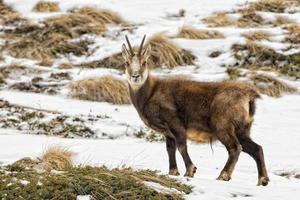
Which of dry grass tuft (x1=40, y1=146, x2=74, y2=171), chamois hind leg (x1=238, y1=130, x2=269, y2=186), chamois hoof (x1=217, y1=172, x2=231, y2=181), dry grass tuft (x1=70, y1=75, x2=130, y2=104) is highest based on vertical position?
chamois hind leg (x1=238, y1=130, x2=269, y2=186)

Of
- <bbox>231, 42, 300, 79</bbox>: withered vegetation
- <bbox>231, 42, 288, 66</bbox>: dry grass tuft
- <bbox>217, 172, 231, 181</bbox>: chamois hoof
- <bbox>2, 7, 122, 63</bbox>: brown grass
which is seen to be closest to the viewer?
<bbox>217, 172, 231, 181</bbox>: chamois hoof

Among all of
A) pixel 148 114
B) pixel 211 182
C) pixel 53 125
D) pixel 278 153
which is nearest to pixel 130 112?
pixel 53 125

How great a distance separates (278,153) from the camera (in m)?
12.2

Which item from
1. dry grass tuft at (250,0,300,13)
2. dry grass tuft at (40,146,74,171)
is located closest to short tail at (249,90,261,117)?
dry grass tuft at (40,146,74,171)

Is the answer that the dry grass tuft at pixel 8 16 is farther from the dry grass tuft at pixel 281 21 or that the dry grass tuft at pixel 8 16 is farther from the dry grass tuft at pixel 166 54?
the dry grass tuft at pixel 281 21

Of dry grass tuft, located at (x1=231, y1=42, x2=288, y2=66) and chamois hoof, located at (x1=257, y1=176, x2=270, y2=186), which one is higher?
chamois hoof, located at (x1=257, y1=176, x2=270, y2=186)

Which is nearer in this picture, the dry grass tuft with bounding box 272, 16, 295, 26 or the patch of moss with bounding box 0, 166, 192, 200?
the patch of moss with bounding box 0, 166, 192, 200

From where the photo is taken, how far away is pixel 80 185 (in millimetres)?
7227

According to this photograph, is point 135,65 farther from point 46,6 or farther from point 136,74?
point 46,6

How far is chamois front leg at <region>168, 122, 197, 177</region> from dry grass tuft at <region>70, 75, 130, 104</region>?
599cm

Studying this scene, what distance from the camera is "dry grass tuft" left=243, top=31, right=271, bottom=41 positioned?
1836 centimetres

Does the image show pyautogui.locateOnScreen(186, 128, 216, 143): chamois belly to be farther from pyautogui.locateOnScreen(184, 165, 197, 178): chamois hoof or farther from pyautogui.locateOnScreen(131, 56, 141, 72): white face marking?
pyautogui.locateOnScreen(131, 56, 141, 72): white face marking

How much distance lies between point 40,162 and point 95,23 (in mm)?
10538

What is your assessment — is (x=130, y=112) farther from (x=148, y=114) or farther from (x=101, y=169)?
(x=101, y=169)
